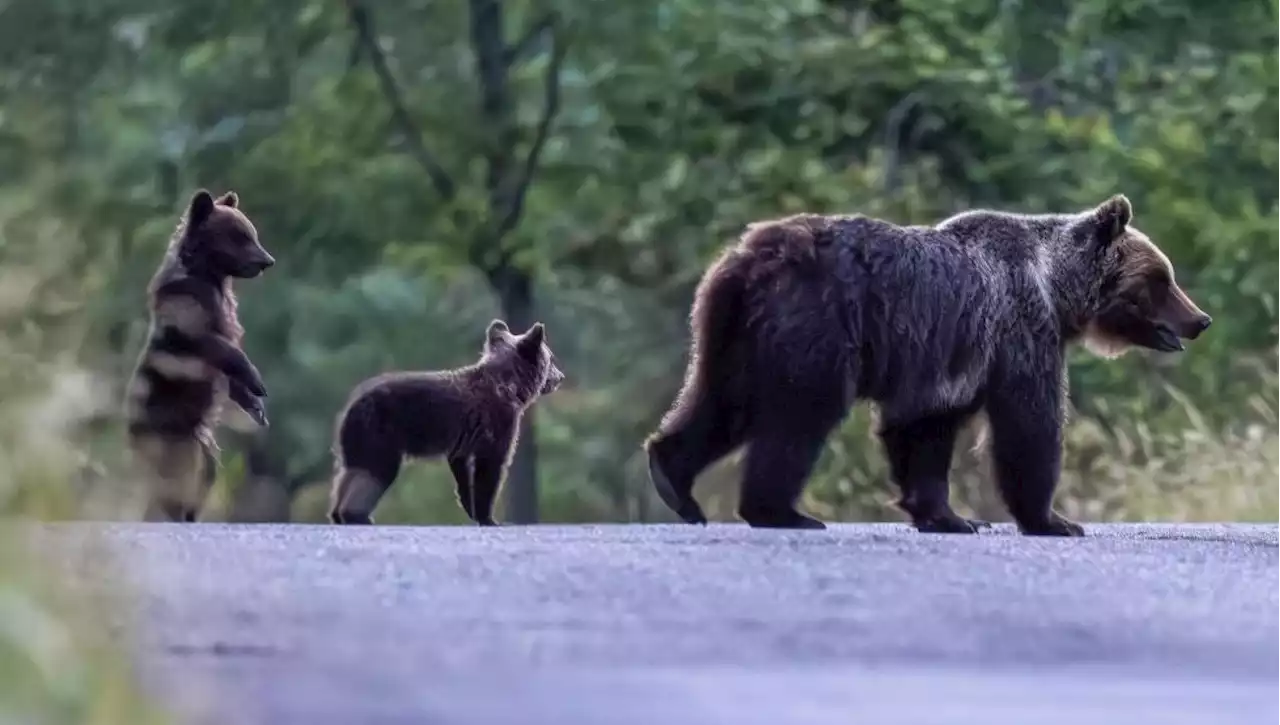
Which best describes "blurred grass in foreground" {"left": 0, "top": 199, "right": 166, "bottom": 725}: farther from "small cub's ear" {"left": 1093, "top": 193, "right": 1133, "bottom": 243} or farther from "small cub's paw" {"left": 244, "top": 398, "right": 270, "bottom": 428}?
"small cub's ear" {"left": 1093, "top": 193, "right": 1133, "bottom": 243}

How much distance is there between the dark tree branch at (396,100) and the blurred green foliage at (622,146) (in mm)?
34

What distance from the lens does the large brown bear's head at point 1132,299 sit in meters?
11.2

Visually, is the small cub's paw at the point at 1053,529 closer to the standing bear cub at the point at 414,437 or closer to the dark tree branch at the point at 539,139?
the standing bear cub at the point at 414,437

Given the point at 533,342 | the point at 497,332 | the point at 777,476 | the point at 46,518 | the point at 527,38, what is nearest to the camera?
the point at 46,518

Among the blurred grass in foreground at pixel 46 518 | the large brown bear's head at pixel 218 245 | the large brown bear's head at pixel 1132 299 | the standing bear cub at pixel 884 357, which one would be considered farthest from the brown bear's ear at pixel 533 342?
the blurred grass in foreground at pixel 46 518

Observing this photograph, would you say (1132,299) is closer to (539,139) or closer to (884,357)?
(884,357)

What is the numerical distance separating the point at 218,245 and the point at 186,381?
0.77 metres

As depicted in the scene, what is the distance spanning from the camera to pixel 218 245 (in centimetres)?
1170

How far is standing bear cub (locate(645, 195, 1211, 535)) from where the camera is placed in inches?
380

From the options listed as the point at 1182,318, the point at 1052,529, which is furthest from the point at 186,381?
the point at 1182,318

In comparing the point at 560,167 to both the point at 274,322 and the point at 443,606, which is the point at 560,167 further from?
the point at 443,606

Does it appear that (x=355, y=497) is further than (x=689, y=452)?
Yes

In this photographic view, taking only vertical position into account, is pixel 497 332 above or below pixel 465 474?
above

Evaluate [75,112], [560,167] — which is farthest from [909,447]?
[75,112]
